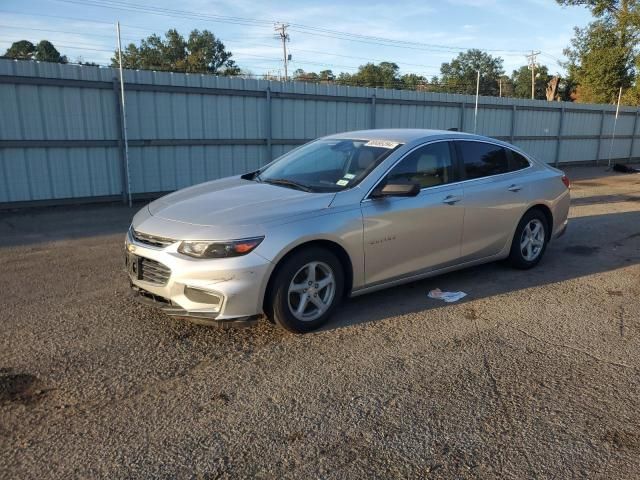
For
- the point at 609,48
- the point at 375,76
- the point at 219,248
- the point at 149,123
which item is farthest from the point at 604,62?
the point at 375,76

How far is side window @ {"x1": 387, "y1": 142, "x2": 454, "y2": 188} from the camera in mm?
4836

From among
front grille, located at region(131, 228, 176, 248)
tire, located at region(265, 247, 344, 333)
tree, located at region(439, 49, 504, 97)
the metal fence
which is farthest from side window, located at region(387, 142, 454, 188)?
tree, located at region(439, 49, 504, 97)

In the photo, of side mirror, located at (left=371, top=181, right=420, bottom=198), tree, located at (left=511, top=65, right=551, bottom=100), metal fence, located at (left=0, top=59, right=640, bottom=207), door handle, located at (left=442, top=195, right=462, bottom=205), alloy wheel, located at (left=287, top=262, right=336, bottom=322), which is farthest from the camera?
tree, located at (left=511, top=65, right=551, bottom=100)

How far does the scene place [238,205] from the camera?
13.9 feet

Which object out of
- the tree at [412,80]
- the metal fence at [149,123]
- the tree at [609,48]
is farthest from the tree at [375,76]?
the metal fence at [149,123]

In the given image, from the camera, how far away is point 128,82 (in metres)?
10.1

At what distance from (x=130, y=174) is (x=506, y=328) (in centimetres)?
824

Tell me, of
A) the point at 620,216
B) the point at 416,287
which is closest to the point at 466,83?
the point at 620,216

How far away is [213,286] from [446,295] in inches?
100

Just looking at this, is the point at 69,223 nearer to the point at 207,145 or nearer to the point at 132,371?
the point at 207,145

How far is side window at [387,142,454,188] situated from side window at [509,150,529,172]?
115cm

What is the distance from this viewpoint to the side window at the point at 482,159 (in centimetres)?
549

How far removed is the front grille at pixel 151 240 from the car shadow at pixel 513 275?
149cm

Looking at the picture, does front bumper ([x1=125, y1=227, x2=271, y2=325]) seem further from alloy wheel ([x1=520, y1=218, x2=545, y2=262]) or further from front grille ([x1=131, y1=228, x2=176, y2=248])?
alloy wheel ([x1=520, y1=218, x2=545, y2=262])
